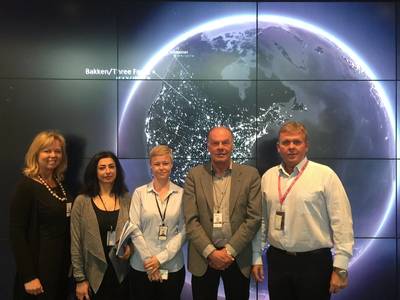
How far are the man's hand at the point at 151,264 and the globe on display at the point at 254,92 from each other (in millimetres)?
1166

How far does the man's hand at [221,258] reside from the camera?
238cm

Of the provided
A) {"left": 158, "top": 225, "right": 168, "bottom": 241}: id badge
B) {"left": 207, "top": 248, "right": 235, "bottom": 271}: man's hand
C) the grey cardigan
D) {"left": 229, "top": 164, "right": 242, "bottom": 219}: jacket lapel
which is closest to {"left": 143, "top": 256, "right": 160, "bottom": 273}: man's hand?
{"left": 158, "top": 225, "right": 168, "bottom": 241}: id badge

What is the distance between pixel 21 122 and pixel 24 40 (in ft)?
2.49

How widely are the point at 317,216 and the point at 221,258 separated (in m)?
0.64

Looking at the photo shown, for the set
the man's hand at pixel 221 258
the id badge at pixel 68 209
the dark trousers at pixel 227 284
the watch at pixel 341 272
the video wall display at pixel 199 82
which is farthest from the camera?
the video wall display at pixel 199 82

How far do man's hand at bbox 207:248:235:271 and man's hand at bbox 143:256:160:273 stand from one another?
1.18 ft

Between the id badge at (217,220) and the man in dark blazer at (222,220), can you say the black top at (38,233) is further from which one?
the id badge at (217,220)

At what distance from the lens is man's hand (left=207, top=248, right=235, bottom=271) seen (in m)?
2.38

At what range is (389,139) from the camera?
3574 mm

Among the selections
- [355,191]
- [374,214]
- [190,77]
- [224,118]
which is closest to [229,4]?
[190,77]

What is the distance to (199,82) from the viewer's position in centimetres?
354

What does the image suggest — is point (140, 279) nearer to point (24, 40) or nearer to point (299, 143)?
point (299, 143)

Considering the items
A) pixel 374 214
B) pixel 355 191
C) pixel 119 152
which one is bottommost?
pixel 374 214

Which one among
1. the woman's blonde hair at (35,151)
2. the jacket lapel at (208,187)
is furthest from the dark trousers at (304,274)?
the woman's blonde hair at (35,151)
